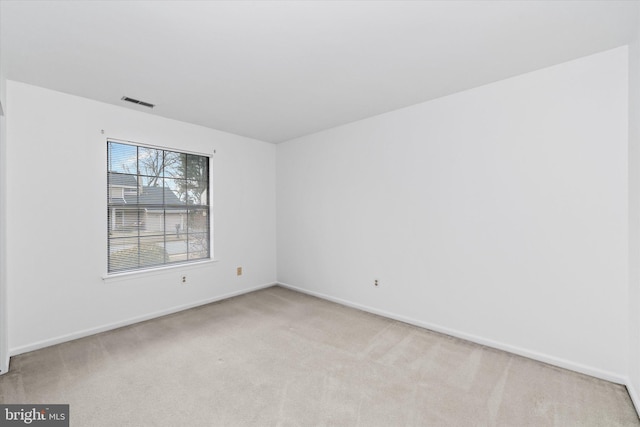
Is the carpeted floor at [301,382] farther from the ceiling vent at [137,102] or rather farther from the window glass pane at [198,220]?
the ceiling vent at [137,102]

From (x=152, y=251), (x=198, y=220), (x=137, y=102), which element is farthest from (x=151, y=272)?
(x=137, y=102)

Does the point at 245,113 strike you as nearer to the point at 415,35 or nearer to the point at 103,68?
the point at 103,68

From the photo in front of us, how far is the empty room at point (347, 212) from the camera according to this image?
5.95ft

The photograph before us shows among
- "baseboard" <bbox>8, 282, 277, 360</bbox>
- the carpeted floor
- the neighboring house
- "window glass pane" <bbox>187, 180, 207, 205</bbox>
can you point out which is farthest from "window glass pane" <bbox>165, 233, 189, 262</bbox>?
the carpeted floor

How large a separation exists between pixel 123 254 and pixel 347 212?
2.75 metres

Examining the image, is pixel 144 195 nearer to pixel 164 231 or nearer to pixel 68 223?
pixel 164 231

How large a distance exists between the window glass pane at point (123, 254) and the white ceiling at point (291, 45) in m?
1.58

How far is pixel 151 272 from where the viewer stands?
3.39 m

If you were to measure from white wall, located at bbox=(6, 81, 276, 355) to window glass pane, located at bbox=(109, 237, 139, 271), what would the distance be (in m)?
0.14

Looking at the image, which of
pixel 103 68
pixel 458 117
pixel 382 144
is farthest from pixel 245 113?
pixel 458 117

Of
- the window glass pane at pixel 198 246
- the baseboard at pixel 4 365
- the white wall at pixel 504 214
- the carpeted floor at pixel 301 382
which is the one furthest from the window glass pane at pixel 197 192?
the baseboard at pixel 4 365

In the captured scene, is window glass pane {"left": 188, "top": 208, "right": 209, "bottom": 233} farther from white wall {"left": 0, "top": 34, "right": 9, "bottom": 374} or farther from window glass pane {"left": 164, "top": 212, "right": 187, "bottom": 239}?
white wall {"left": 0, "top": 34, "right": 9, "bottom": 374}

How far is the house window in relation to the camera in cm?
322

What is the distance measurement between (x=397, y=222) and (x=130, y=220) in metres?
3.14
